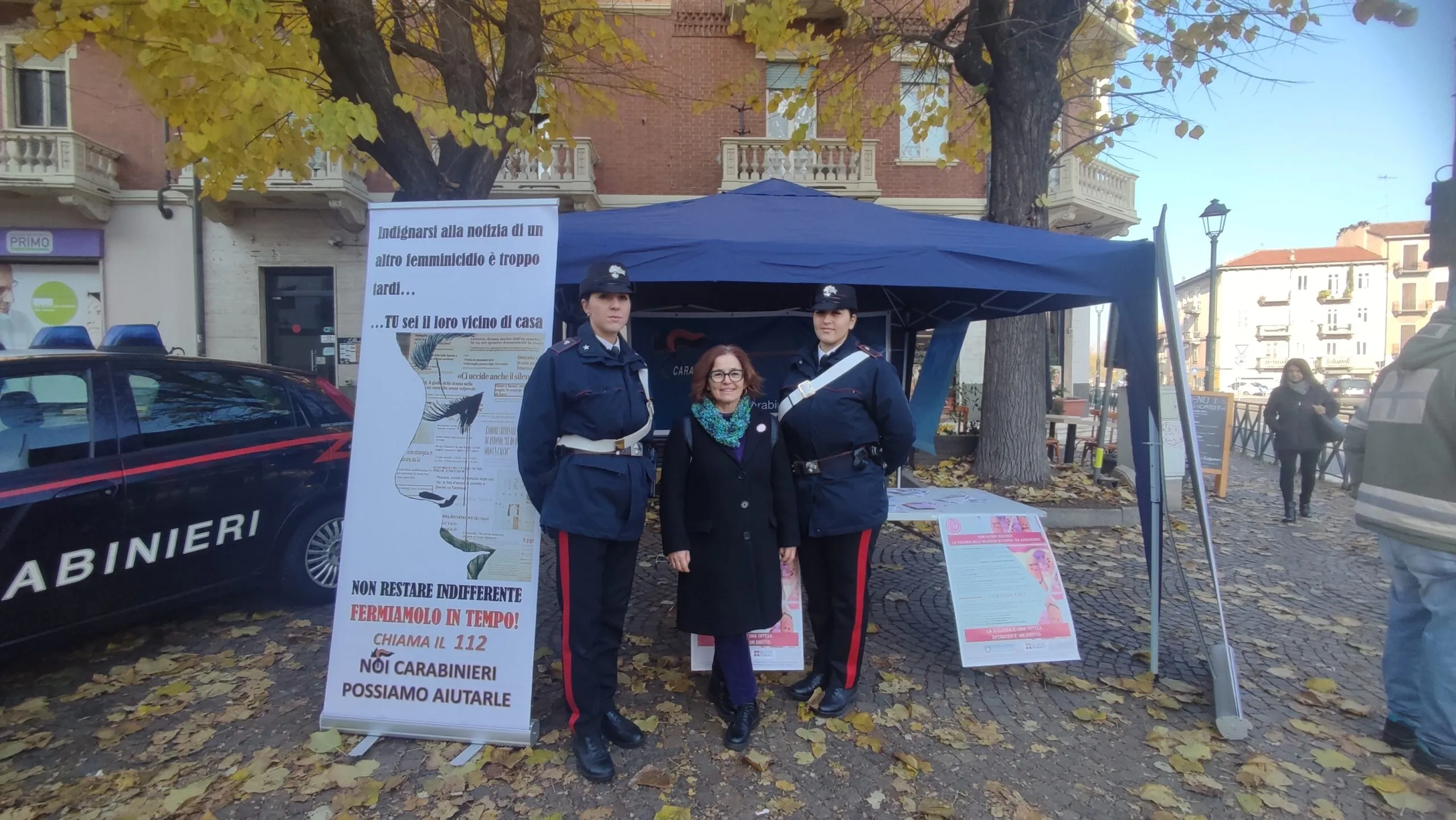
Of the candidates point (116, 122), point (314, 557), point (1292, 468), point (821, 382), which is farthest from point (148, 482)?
point (116, 122)

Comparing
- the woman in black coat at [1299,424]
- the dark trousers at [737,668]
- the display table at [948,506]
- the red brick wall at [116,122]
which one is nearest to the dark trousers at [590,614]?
the dark trousers at [737,668]

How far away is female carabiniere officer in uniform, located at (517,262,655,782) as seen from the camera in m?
2.82

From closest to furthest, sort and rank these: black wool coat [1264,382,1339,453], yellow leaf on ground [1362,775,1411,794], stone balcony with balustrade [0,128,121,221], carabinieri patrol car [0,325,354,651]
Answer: yellow leaf on ground [1362,775,1411,794] → carabinieri patrol car [0,325,354,651] → black wool coat [1264,382,1339,453] → stone balcony with balustrade [0,128,121,221]

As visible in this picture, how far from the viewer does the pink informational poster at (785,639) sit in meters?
3.56

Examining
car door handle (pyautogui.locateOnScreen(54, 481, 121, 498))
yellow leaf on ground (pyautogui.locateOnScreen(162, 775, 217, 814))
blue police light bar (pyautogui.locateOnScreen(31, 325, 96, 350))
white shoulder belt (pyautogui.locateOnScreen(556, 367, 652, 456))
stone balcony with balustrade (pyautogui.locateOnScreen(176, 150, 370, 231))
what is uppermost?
stone balcony with balustrade (pyautogui.locateOnScreen(176, 150, 370, 231))

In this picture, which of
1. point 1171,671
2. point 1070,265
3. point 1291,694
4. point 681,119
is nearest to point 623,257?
point 1070,265

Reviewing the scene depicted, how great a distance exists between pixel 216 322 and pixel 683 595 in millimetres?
15294

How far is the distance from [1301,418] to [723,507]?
789 centimetres

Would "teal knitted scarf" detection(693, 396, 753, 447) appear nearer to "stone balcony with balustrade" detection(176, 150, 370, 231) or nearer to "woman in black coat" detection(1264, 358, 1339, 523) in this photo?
"woman in black coat" detection(1264, 358, 1339, 523)

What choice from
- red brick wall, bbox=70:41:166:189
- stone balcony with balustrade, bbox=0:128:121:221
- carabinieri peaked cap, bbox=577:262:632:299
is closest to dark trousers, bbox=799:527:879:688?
carabinieri peaked cap, bbox=577:262:632:299

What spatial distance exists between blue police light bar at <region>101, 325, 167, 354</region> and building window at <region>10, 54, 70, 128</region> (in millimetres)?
13663

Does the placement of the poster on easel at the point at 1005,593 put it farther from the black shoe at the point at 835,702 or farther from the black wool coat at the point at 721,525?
the black wool coat at the point at 721,525

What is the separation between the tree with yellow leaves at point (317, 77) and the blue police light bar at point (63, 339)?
1447 millimetres

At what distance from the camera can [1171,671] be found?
152 inches
